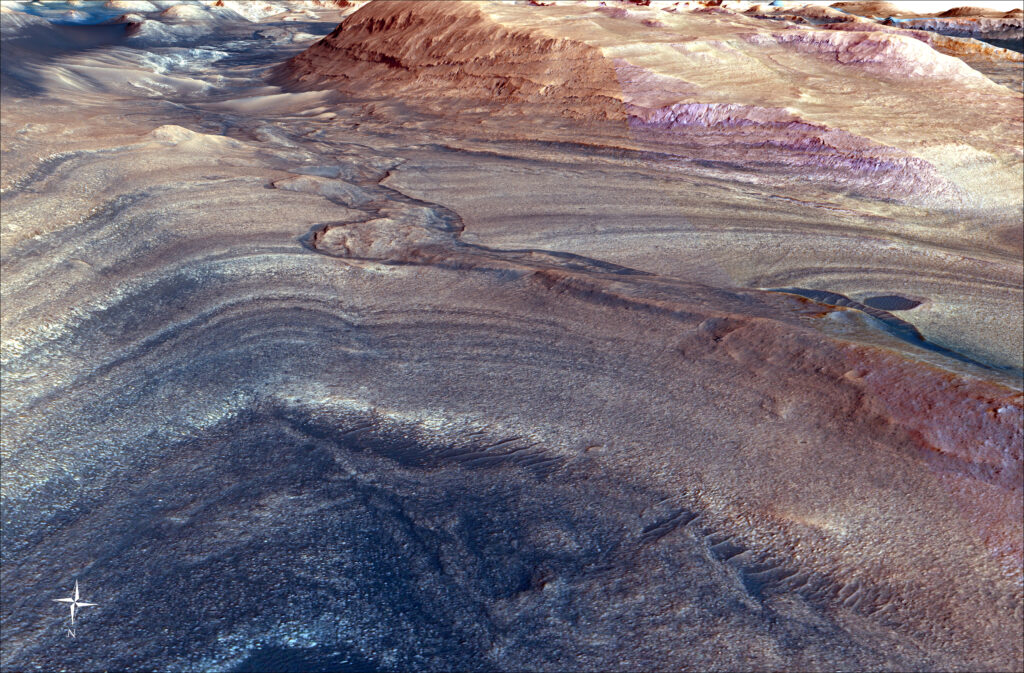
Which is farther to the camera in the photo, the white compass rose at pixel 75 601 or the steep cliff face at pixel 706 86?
the steep cliff face at pixel 706 86

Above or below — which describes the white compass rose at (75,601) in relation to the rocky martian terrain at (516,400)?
below

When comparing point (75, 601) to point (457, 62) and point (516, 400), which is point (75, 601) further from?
point (457, 62)

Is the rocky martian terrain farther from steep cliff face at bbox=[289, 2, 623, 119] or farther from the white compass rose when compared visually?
steep cliff face at bbox=[289, 2, 623, 119]

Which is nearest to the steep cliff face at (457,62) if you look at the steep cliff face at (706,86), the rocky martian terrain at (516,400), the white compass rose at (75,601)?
the steep cliff face at (706,86)

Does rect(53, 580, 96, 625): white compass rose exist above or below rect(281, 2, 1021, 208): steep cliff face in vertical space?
below

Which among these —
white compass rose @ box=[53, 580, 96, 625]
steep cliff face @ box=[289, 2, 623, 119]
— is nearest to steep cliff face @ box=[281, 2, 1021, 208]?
steep cliff face @ box=[289, 2, 623, 119]

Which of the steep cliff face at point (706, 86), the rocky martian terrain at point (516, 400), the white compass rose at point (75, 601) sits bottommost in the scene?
the white compass rose at point (75, 601)

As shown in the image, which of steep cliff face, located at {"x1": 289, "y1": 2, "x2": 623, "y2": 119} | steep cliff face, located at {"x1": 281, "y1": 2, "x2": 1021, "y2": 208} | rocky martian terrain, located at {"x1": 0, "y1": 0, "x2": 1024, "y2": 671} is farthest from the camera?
steep cliff face, located at {"x1": 289, "y1": 2, "x2": 623, "y2": 119}

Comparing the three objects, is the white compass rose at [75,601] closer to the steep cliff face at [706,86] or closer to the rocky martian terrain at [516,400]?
the rocky martian terrain at [516,400]

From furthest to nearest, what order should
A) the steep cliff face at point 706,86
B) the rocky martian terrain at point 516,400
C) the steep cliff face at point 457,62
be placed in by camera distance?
the steep cliff face at point 457,62, the steep cliff face at point 706,86, the rocky martian terrain at point 516,400
